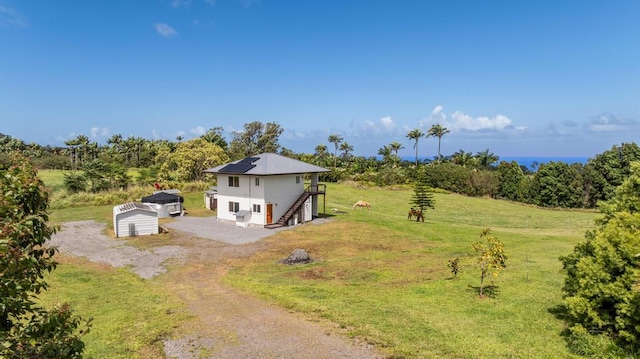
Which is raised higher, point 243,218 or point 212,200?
point 212,200

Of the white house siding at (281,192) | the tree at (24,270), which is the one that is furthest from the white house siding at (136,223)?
the tree at (24,270)

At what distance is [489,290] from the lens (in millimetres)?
13070

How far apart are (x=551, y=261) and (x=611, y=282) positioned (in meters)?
10.6

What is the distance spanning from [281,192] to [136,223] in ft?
34.1

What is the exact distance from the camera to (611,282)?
8.16 metres

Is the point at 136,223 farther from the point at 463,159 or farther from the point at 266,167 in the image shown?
the point at 463,159

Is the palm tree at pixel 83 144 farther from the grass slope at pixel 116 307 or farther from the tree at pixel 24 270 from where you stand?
the tree at pixel 24 270

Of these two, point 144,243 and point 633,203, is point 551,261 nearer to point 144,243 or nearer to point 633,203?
point 633,203

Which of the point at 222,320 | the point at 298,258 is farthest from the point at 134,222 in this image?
the point at 222,320

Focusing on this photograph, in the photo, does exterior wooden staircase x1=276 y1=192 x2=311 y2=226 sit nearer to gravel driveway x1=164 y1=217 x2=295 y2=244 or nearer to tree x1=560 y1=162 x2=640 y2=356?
gravel driveway x1=164 y1=217 x2=295 y2=244

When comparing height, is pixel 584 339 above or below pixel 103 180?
below

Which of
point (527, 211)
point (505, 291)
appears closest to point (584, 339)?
point (505, 291)

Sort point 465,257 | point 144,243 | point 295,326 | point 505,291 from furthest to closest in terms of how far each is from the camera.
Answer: point 144,243
point 465,257
point 505,291
point 295,326

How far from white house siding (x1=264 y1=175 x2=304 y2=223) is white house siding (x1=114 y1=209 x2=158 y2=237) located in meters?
7.96
